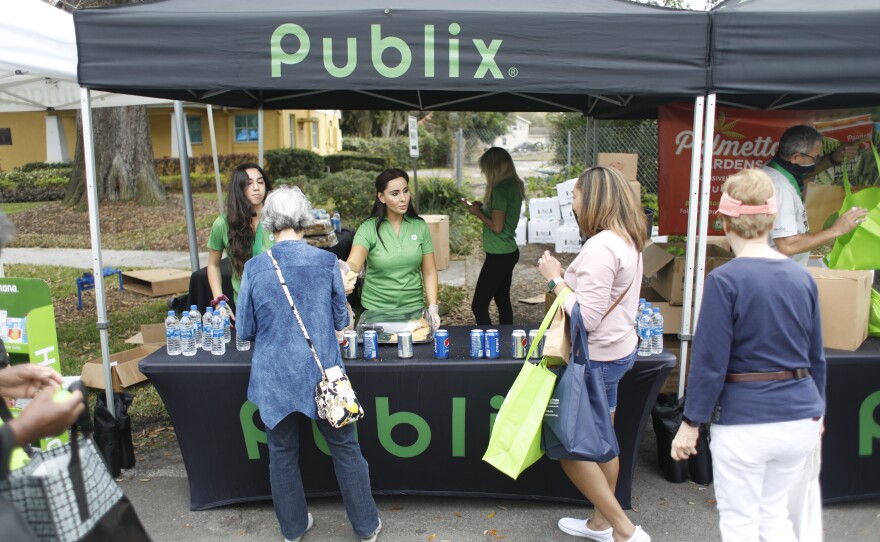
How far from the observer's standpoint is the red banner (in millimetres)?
4676

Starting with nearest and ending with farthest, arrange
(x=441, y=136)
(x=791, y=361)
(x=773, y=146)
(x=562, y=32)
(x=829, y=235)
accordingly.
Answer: (x=791, y=361) < (x=562, y=32) < (x=829, y=235) < (x=773, y=146) < (x=441, y=136)

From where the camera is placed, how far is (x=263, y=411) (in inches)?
119

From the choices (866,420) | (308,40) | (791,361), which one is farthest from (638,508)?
(308,40)

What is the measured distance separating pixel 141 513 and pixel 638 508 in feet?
8.63

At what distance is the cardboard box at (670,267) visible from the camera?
4586 millimetres

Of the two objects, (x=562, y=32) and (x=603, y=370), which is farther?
(x=562, y=32)

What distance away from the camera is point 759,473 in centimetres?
235

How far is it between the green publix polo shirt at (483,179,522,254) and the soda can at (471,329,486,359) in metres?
1.92

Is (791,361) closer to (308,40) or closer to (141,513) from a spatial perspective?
(308,40)

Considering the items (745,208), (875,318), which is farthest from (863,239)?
(745,208)

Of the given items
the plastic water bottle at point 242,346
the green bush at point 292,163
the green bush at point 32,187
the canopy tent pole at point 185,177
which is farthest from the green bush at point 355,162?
the plastic water bottle at point 242,346

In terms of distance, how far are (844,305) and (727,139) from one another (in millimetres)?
1751

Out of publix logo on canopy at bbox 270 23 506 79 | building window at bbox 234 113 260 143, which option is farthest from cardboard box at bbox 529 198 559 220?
building window at bbox 234 113 260 143

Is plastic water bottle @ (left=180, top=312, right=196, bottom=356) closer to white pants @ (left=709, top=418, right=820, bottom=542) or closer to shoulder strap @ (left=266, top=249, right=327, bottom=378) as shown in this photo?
shoulder strap @ (left=266, top=249, right=327, bottom=378)
